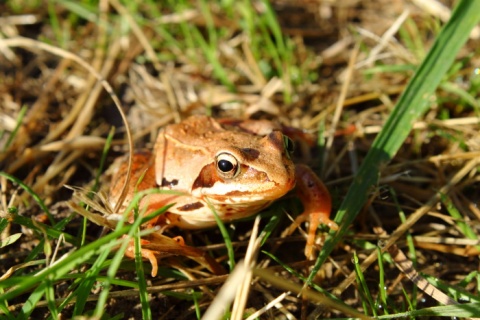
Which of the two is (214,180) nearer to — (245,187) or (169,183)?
(245,187)

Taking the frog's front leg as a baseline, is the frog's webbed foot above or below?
below

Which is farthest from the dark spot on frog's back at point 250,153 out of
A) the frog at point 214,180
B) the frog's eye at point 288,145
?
the frog's eye at point 288,145

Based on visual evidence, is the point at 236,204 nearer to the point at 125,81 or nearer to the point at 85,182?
the point at 85,182

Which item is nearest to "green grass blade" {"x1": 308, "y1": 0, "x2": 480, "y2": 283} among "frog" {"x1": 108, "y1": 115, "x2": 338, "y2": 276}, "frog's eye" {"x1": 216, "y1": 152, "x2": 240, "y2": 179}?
"frog" {"x1": 108, "y1": 115, "x2": 338, "y2": 276}

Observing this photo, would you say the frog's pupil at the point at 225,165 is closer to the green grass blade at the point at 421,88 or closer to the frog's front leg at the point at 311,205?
the frog's front leg at the point at 311,205

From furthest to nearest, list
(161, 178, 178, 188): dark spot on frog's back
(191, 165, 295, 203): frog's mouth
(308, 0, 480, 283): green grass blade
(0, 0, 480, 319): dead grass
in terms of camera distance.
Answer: (308, 0, 480, 283): green grass blade < (161, 178, 178, 188): dark spot on frog's back < (0, 0, 480, 319): dead grass < (191, 165, 295, 203): frog's mouth

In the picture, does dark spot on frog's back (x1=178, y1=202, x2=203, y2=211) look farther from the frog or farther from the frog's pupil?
the frog's pupil
